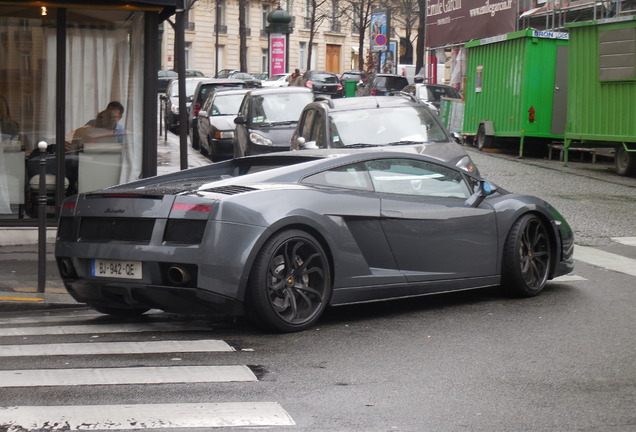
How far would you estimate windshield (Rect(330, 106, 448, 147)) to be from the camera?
14.0 metres

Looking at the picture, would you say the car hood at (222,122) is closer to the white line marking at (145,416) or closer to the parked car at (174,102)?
the parked car at (174,102)

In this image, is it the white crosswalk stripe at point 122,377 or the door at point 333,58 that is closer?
the white crosswalk stripe at point 122,377

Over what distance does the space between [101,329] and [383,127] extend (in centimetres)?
717

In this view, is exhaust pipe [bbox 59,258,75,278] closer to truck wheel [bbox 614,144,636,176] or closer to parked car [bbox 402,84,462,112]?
truck wheel [bbox 614,144,636,176]

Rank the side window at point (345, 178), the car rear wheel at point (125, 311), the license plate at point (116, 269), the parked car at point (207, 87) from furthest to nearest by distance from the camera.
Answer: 1. the parked car at point (207, 87)
2. the car rear wheel at point (125, 311)
3. the side window at point (345, 178)
4. the license plate at point (116, 269)

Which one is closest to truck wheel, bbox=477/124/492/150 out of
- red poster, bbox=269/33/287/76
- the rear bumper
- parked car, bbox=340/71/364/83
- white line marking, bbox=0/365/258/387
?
red poster, bbox=269/33/287/76

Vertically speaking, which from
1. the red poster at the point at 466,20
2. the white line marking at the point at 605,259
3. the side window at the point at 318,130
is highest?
the red poster at the point at 466,20

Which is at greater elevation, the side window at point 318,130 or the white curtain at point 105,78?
the white curtain at point 105,78

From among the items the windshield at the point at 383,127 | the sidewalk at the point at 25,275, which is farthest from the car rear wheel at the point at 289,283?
the windshield at the point at 383,127

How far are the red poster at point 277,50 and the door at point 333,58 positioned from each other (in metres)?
53.2

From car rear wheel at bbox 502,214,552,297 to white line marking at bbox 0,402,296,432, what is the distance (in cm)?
376

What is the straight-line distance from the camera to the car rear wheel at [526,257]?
875 cm

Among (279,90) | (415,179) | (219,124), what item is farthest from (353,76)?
(415,179)

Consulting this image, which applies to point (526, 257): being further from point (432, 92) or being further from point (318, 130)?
point (432, 92)
